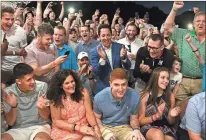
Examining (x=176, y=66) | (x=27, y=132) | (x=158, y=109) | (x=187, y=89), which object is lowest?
(x=27, y=132)

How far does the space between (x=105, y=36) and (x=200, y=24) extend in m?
0.48

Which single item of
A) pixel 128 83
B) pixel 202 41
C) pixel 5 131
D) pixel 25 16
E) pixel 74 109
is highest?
pixel 25 16

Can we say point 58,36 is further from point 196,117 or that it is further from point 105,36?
point 196,117

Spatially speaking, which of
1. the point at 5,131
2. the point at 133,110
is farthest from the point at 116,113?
the point at 5,131

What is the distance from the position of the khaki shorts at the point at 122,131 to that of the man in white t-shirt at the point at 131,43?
216 millimetres

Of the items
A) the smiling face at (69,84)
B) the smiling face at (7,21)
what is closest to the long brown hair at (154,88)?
the smiling face at (69,84)

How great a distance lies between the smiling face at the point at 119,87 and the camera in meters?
1.78

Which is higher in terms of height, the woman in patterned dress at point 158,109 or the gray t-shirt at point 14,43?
the gray t-shirt at point 14,43

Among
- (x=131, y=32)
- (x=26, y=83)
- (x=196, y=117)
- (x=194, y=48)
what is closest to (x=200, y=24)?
(x=194, y=48)

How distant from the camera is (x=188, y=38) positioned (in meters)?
1.78

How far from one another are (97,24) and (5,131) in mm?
730

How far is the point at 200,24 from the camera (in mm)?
1771

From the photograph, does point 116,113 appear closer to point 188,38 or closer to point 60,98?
point 60,98

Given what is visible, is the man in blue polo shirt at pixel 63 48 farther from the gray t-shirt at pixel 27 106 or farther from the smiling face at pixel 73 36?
Answer: the gray t-shirt at pixel 27 106
